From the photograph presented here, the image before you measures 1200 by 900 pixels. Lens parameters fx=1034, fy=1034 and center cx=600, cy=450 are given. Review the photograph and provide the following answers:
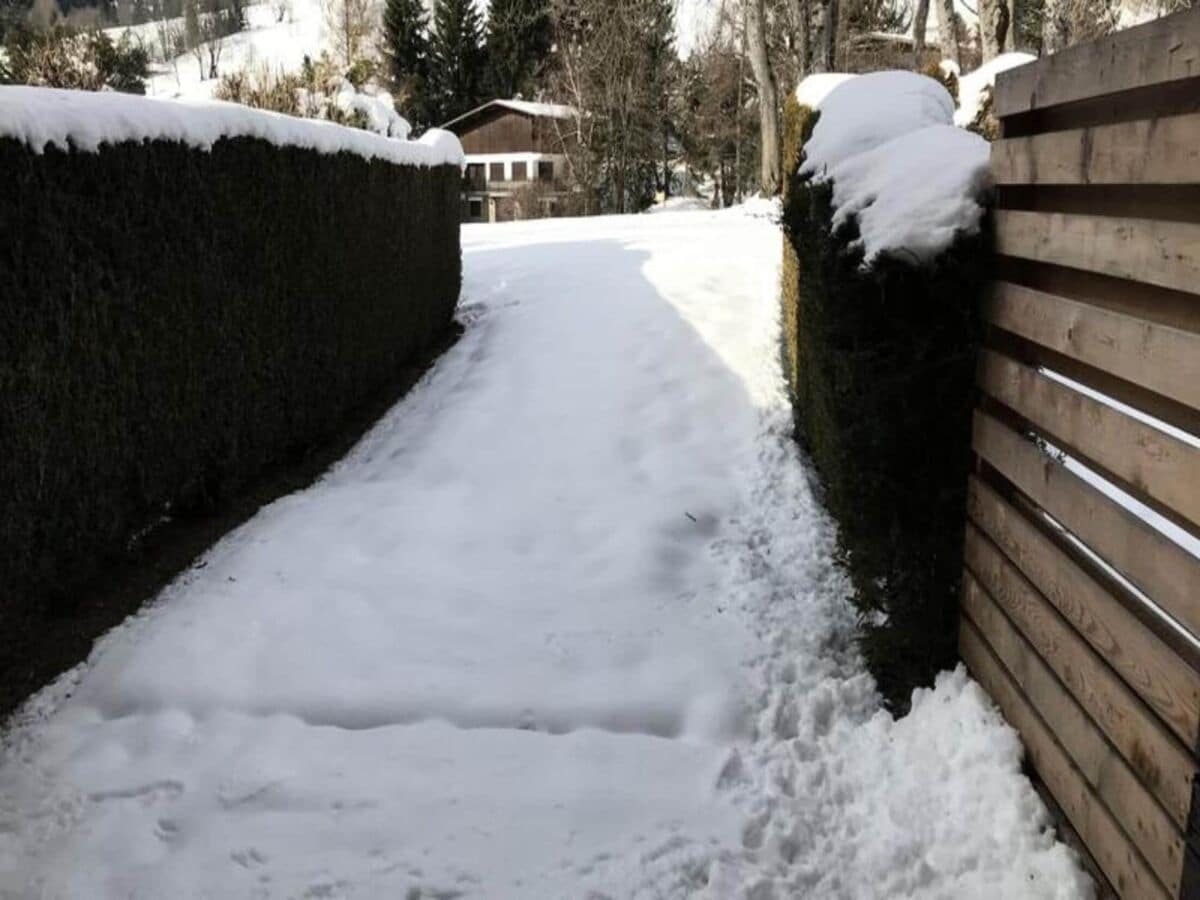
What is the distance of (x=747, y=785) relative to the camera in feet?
10.9

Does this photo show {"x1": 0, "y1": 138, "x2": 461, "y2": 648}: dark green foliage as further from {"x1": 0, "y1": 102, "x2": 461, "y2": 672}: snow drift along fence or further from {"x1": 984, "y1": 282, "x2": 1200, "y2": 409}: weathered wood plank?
{"x1": 984, "y1": 282, "x2": 1200, "y2": 409}: weathered wood plank

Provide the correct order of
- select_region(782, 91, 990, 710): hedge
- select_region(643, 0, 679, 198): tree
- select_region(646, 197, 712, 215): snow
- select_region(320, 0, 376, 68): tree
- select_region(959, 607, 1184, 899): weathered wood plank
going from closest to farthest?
select_region(959, 607, 1184, 899): weathered wood plank < select_region(782, 91, 990, 710): hedge < select_region(320, 0, 376, 68): tree < select_region(643, 0, 679, 198): tree < select_region(646, 197, 712, 215): snow

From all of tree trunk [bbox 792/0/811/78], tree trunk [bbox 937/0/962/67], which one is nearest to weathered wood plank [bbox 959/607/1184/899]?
tree trunk [bbox 937/0/962/67]

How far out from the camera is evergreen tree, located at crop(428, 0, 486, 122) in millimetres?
50656

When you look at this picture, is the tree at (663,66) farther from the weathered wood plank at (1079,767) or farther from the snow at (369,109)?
the weathered wood plank at (1079,767)

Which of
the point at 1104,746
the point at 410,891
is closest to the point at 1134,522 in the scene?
the point at 1104,746

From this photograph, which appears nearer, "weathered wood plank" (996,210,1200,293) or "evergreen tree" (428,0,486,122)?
"weathered wood plank" (996,210,1200,293)

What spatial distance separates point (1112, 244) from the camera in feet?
7.72

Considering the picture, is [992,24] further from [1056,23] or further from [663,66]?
[663,66]

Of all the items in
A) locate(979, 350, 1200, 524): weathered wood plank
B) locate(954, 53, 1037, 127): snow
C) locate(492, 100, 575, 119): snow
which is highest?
locate(492, 100, 575, 119): snow

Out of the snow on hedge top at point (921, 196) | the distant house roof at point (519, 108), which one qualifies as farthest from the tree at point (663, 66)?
the snow on hedge top at point (921, 196)

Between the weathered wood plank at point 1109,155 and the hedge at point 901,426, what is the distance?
1.05 ft

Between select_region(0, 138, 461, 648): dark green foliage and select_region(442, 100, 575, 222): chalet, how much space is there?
36672 mm

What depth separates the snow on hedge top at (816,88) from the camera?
6.16 metres
